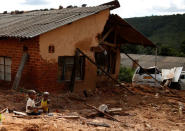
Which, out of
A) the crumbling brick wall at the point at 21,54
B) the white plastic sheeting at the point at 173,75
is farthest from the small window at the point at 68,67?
the white plastic sheeting at the point at 173,75

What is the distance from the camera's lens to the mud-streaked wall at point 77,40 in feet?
35.1

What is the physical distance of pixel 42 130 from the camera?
17.8 feet

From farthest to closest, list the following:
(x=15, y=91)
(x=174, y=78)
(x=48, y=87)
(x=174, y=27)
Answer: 1. (x=174, y=27)
2. (x=174, y=78)
3. (x=48, y=87)
4. (x=15, y=91)

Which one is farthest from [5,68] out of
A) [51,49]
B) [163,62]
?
[163,62]

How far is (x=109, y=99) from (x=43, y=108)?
430cm

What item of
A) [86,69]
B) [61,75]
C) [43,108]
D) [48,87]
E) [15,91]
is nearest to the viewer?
[43,108]

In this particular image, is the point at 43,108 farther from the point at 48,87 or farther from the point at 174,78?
the point at 174,78

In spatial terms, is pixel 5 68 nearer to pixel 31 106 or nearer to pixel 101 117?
pixel 31 106

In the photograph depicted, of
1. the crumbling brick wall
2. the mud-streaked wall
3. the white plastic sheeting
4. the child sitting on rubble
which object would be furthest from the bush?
the child sitting on rubble

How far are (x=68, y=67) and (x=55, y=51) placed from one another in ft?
4.10

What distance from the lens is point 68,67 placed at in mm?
11922

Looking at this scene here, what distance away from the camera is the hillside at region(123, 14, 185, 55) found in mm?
53684

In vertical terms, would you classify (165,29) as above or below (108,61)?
above

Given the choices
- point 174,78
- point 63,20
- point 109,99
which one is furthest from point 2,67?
point 174,78
